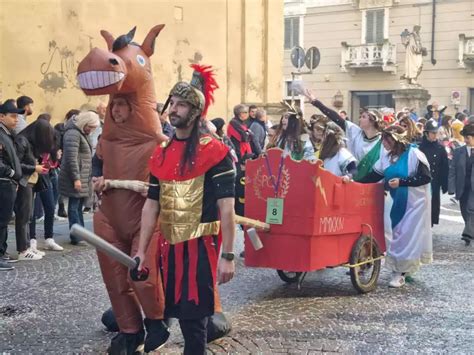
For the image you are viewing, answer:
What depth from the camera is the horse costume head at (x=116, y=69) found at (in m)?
4.38

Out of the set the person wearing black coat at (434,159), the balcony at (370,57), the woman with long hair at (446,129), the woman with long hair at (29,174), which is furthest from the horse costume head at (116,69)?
the balcony at (370,57)

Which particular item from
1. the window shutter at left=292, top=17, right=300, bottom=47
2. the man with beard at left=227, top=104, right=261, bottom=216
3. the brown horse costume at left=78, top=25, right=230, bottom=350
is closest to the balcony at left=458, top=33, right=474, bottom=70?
the window shutter at left=292, top=17, right=300, bottom=47

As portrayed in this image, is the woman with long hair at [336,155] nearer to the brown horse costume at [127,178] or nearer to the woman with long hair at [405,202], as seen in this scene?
the woman with long hair at [405,202]

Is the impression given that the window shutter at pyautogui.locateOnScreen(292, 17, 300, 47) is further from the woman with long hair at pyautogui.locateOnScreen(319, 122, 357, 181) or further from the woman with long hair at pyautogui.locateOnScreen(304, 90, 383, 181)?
the woman with long hair at pyautogui.locateOnScreen(319, 122, 357, 181)

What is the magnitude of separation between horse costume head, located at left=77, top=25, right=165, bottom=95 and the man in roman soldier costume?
62cm

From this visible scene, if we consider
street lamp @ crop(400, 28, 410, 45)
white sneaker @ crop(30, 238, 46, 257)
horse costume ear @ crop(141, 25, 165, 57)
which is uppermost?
street lamp @ crop(400, 28, 410, 45)

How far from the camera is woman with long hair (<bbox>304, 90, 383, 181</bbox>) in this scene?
715cm

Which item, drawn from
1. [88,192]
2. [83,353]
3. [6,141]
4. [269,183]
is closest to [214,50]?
[88,192]

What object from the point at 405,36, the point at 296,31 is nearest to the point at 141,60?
the point at 405,36

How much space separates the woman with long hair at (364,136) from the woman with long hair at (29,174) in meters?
3.14

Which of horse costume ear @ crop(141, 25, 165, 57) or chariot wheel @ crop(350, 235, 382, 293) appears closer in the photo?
horse costume ear @ crop(141, 25, 165, 57)

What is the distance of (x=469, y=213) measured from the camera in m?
9.64

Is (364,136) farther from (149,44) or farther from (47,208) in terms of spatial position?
(47,208)

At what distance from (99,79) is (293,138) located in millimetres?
2831
